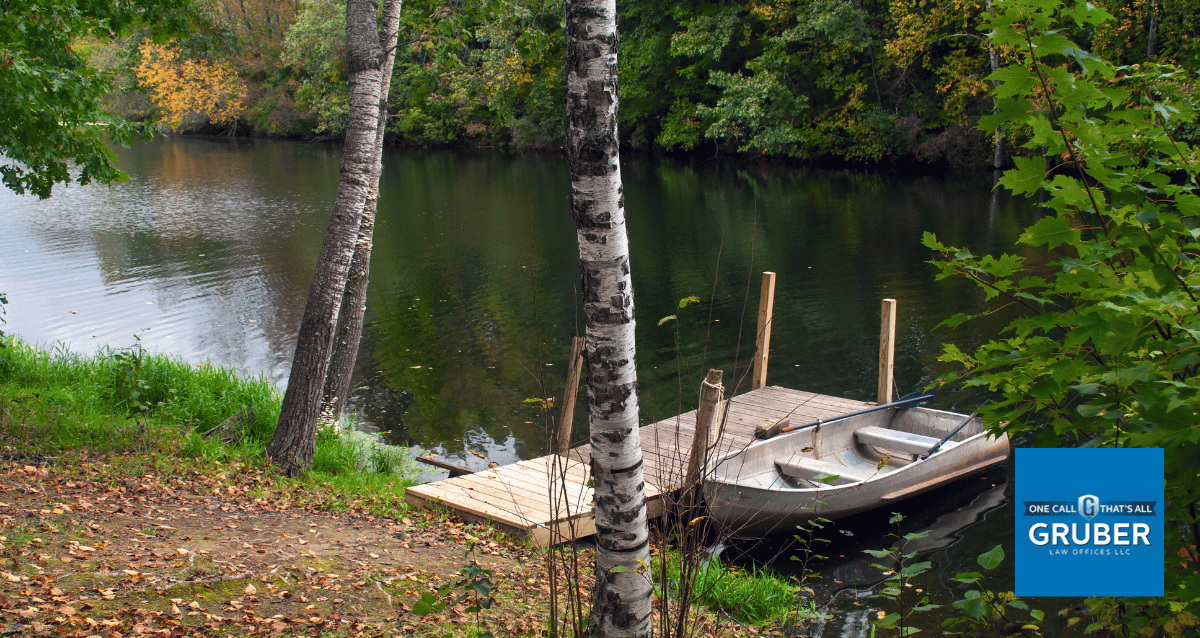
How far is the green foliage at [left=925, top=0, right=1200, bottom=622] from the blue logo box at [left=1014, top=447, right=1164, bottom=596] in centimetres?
7

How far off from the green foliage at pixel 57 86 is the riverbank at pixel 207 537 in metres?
2.24

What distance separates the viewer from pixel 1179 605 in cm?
223

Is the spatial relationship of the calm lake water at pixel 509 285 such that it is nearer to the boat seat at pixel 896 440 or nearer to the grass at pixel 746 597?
the boat seat at pixel 896 440

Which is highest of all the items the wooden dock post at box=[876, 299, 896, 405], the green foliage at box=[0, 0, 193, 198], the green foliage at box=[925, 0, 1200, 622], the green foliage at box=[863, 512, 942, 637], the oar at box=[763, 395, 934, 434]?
the green foliage at box=[0, 0, 193, 198]

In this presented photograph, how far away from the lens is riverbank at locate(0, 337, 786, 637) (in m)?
3.84

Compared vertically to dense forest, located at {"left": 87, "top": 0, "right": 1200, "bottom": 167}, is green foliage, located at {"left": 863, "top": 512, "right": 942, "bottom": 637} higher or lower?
lower

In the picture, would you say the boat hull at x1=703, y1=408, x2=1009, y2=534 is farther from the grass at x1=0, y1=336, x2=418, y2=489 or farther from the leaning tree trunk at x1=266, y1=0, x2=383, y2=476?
the leaning tree trunk at x1=266, y1=0, x2=383, y2=476

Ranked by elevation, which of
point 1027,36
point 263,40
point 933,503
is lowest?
point 933,503

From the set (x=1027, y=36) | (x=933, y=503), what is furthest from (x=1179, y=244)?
(x=933, y=503)

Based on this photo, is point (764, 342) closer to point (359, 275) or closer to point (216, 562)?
point (359, 275)

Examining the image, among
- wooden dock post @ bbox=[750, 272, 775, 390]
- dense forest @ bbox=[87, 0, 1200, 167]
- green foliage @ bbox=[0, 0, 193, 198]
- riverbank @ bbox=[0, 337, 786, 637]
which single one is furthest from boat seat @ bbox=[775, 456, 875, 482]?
dense forest @ bbox=[87, 0, 1200, 167]

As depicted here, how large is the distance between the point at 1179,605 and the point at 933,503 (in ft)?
22.1

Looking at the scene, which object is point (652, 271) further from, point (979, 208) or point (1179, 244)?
point (1179, 244)

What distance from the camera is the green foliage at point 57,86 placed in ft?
19.9
